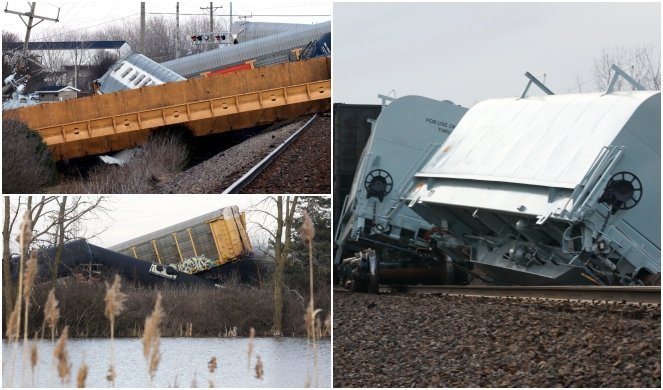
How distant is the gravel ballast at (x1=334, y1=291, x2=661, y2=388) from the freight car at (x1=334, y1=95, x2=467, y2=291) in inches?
244

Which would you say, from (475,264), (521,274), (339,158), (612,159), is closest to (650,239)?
(612,159)

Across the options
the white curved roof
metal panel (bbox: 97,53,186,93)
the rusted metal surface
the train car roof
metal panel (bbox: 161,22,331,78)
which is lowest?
the train car roof

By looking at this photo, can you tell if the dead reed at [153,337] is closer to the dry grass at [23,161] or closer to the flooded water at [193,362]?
the flooded water at [193,362]

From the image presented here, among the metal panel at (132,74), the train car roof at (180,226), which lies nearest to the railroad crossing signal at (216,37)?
the metal panel at (132,74)

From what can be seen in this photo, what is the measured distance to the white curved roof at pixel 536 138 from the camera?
36.3ft

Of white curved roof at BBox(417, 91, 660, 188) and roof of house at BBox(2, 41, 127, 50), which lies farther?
roof of house at BBox(2, 41, 127, 50)

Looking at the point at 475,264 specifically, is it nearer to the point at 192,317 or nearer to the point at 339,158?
the point at 339,158

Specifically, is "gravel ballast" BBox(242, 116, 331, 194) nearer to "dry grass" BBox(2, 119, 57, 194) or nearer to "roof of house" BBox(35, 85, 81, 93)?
"dry grass" BBox(2, 119, 57, 194)

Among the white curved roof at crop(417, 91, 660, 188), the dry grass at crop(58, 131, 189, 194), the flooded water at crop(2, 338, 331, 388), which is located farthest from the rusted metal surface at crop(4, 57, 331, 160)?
the flooded water at crop(2, 338, 331, 388)

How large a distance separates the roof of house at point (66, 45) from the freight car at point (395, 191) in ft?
16.9

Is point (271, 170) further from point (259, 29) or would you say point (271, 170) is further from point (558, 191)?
point (259, 29)

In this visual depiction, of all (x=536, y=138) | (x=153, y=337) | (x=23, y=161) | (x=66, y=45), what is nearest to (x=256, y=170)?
(x=23, y=161)

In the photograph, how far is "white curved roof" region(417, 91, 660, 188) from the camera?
36.3 ft

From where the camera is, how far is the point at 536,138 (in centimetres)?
1227
